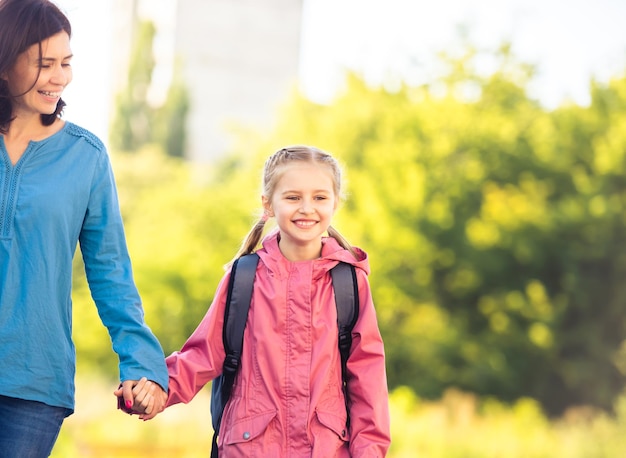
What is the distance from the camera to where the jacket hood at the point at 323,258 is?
342 centimetres

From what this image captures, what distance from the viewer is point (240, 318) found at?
3.37 m

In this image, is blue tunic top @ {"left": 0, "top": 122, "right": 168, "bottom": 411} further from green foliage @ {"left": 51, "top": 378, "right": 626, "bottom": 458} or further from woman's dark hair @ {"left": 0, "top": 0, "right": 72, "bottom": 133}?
green foliage @ {"left": 51, "top": 378, "right": 626, "bottom": 458}

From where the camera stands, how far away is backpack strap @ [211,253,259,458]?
3.35 m

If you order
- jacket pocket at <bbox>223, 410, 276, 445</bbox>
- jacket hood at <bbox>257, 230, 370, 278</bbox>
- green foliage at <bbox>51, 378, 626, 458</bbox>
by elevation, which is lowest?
green foliage at <bbox>51, 378, 626, 458</bbox>

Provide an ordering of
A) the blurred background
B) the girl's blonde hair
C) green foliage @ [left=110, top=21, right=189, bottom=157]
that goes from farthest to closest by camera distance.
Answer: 1. green foliage @ [left=110, top=21, right=189, bottom=157]
2. the blurred background
3. the girl's blonde hair

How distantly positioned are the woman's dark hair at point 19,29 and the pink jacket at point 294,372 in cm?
92

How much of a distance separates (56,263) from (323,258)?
2.98 feet

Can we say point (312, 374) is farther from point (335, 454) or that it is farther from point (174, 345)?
point (174, 345)

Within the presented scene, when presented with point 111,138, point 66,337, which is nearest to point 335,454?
point 66,337

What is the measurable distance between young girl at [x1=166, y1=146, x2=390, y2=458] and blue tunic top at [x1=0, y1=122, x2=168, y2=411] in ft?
0.97

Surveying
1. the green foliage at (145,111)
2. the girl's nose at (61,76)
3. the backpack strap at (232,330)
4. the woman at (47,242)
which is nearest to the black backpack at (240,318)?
the backpack strap at (232,330)

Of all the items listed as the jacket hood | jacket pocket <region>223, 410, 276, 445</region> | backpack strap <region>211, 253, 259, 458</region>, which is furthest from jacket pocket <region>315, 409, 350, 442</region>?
the jacket hood

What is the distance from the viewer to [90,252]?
3162 mm

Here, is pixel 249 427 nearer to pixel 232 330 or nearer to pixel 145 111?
pixel 232 330
